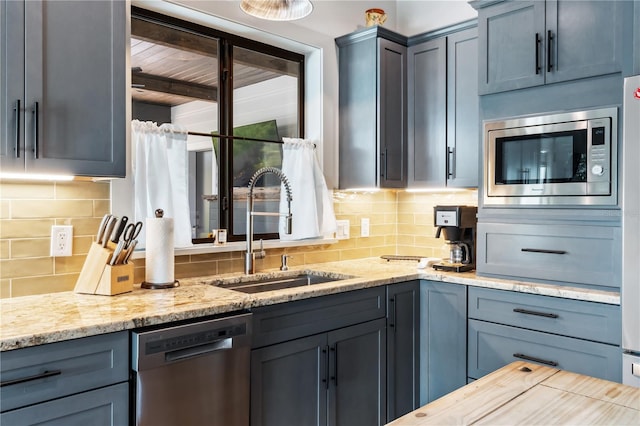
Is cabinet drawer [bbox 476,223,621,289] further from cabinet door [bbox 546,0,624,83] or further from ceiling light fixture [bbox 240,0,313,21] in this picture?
ceiling light fixture [bbox 240,0,313,21]

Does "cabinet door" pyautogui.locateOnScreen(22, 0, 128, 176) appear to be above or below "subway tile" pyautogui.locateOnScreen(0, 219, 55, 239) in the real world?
above

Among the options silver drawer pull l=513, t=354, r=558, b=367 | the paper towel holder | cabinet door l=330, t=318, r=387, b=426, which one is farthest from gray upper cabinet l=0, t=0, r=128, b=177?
silver drawer pull l=513, t=354, r=558, b=367

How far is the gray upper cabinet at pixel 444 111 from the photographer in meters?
2.93

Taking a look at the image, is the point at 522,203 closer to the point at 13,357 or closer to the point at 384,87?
the point at 384,87

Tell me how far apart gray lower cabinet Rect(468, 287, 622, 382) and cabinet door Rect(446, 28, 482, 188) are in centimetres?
78

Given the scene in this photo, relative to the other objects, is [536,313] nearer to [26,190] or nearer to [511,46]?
[511,46]

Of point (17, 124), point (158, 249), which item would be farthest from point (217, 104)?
point (17, 124)

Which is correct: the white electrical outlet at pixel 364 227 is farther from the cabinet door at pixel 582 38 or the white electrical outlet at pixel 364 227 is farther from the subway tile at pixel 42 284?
the subway tile at pixel 42 284

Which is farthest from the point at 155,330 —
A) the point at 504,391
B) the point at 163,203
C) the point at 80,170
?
the point at 504,391

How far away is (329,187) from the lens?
3.17 metres

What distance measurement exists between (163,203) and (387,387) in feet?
4.96

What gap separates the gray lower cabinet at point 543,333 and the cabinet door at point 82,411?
5.78 feet

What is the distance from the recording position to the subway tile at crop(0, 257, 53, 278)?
1.94 metres

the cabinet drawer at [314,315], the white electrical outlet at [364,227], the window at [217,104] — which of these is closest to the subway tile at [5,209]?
the window at [217,104]
